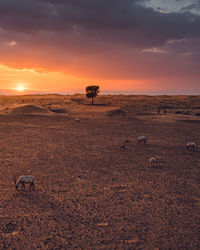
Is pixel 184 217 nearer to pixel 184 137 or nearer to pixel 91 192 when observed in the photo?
pixel 91 192

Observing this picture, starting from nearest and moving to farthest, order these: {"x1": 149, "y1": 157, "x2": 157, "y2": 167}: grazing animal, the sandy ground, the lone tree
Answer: the sandy ground, {"x1": 149, "y1": 157, "x2": 157, "y2": 167}: grazing animal, the lone tree

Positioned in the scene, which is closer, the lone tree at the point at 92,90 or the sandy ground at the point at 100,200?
the sandy ground at the point at 100,200

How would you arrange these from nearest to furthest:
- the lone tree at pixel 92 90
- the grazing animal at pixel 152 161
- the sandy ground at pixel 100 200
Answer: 1. the sandy ground at pixel 100 200
2. the grazing animal at pixel 152 161
3. the lone tree at pixel 92 90

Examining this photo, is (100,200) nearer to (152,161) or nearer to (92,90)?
(152,161)

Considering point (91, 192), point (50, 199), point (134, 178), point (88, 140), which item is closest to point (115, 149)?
point (88, 140)

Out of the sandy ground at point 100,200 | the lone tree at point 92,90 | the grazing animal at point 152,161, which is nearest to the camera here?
the sandy ground at point 100,200

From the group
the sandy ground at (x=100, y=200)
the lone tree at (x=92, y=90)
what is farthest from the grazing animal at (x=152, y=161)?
the lone tree at (x=92, y=90)

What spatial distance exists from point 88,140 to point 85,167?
8.02 metres

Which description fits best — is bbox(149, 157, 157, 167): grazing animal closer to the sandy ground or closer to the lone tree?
the sandy ground

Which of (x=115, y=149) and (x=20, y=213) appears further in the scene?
(x=115, y=149)

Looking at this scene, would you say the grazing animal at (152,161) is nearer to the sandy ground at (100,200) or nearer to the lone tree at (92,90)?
the sandy ground at (100,200)

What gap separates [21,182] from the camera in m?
10.1

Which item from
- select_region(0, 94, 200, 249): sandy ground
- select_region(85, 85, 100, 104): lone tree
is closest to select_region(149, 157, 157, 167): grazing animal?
select_region(0, 94, 200, 249): sandy ground

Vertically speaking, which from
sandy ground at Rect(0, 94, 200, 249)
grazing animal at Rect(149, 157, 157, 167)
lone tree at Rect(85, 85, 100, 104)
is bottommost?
sandy ground at Rect(0, 94, 200, 249)
